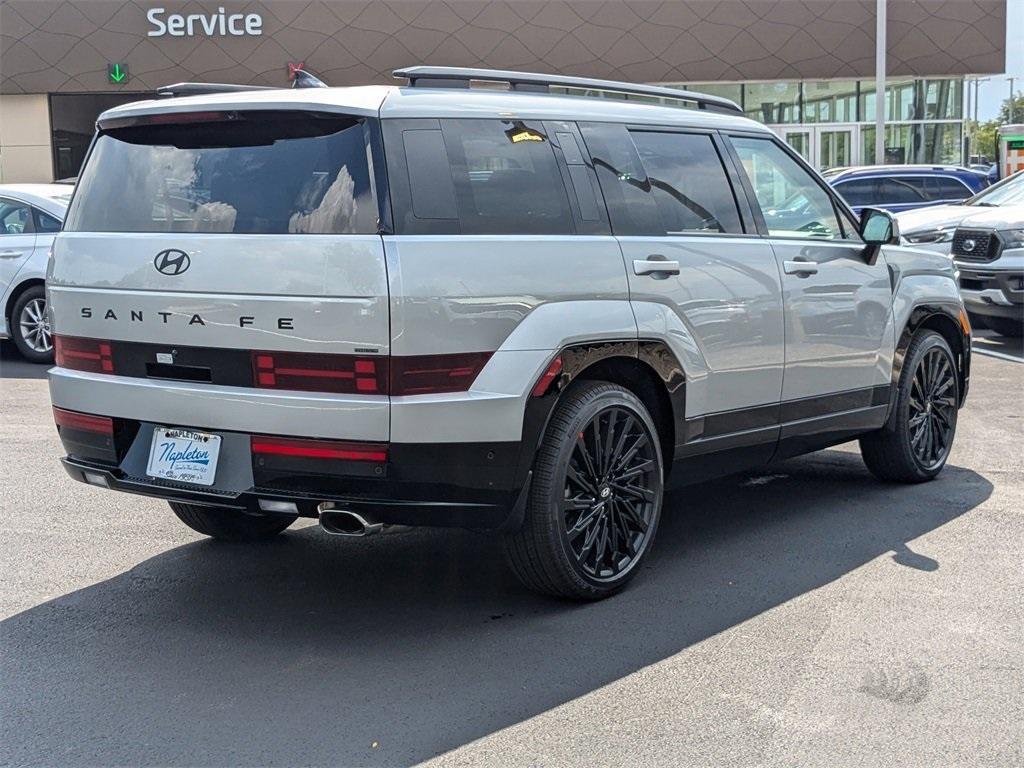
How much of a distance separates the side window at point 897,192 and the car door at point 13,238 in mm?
11819

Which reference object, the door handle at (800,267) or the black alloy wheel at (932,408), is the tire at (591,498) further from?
the black alloy wheel at (932,408)

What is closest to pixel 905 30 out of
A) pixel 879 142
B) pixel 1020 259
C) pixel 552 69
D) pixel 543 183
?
pixel 879 142

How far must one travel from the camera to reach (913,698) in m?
4.17

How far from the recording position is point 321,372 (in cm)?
443

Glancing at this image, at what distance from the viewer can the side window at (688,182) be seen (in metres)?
5.56

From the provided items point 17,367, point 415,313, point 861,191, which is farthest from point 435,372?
point 861,191

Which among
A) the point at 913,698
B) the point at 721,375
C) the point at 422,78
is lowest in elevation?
the point at 913,698

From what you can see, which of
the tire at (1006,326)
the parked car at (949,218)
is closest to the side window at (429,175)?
the tire at (1006,326)

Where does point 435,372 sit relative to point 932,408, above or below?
above

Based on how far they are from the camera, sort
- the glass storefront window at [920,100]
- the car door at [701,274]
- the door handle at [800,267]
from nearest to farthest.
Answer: the car door at [701,274] < the door handle at [800,267] < the glass storefront window at [920,100]

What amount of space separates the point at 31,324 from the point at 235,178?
8.20 meters

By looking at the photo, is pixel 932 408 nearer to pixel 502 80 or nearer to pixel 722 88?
pixel 502 80

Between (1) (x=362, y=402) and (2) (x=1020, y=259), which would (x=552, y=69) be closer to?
(2) (x=1020, y=259)

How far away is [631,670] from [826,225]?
298 centimetres
